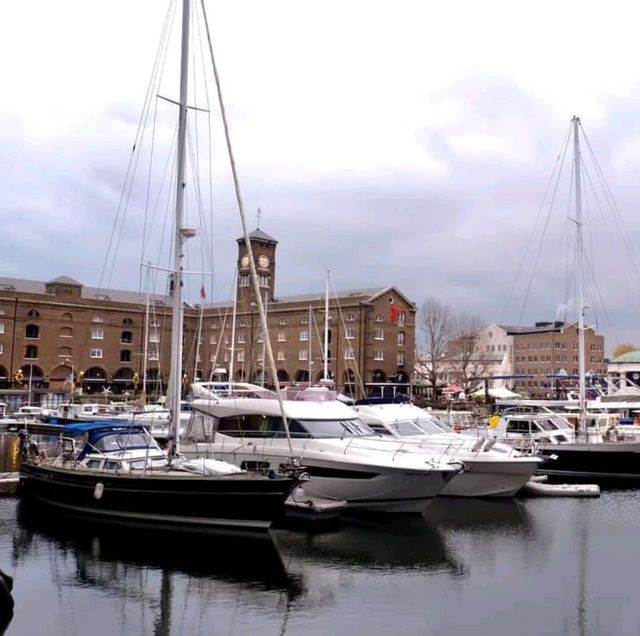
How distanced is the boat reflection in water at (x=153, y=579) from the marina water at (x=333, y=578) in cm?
4

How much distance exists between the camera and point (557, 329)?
13625cm

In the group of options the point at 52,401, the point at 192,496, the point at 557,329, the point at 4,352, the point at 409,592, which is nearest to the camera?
the point at 409,592

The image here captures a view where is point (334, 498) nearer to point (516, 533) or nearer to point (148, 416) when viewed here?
point (516, 533)

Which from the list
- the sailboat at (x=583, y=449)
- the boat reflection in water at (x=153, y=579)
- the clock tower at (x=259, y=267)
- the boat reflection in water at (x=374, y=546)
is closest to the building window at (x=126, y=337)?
the clock tower at (x=259, y=267)

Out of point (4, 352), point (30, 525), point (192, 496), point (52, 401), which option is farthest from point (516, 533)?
point (4, 352)

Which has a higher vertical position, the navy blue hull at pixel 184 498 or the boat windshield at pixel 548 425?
the boat windshield at pixel 548 425

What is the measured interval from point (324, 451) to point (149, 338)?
240ft

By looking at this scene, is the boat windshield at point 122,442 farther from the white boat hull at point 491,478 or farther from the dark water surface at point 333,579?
the white boat hull at point 491,478

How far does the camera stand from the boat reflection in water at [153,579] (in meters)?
12.5

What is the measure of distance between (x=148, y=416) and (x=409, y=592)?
3231cm

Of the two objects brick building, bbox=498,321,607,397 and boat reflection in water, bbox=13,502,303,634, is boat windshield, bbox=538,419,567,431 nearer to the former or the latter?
boat reflection in water, bbox=13,502,303,634

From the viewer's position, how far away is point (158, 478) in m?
18.3

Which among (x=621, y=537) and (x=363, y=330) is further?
(x=363, y=330)

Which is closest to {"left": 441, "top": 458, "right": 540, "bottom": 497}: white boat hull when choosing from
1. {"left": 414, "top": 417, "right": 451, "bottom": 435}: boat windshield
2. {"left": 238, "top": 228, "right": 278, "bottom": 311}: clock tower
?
{"left": 414, "top": 417, "right": 451, "bottom": 435}: boat windshield
